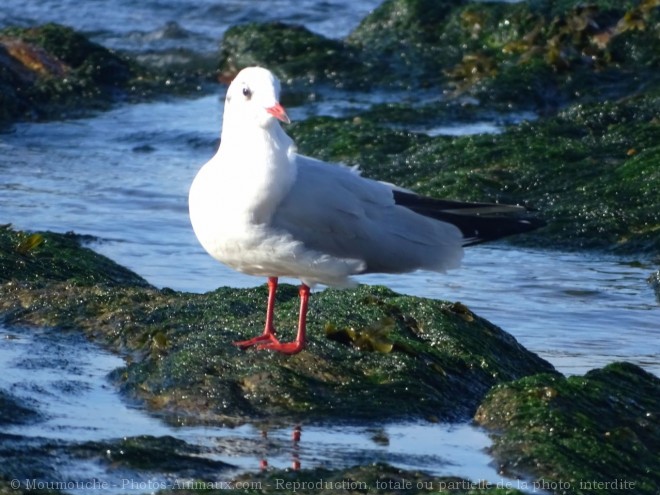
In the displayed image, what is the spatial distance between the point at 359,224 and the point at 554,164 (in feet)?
13.5

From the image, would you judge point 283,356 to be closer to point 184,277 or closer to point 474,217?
point 474,217

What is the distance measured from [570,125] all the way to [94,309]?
5293mm

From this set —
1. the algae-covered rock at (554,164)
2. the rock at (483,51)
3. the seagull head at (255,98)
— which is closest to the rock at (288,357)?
the seagull head at (255,98)

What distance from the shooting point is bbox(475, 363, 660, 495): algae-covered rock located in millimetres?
4113

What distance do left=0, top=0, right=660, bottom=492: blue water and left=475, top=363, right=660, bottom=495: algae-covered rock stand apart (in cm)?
12

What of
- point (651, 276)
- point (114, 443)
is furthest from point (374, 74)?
point (114, 443)

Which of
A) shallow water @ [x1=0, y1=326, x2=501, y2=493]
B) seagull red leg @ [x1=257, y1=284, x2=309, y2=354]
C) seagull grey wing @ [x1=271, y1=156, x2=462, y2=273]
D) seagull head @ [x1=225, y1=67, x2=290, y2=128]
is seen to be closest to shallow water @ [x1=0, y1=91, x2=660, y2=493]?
shallow water @ [x1=0, y1=326, x2=501, y2=493]

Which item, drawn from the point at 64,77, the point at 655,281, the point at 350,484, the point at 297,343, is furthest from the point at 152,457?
the point at 64,77

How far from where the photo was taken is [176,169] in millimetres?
10461

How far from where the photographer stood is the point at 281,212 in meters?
4.92

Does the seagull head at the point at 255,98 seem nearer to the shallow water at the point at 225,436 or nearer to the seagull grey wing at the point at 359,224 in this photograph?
the seagull grey wing at the point at 359,224

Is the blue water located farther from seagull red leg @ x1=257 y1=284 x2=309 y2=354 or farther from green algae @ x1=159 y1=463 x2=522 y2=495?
seagull red leg @ x1=257 y1=284 x2=309 y2=354

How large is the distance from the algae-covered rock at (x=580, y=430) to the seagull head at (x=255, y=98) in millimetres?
1270

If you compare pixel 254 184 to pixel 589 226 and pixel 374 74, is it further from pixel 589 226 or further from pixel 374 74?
pixel 374 74
